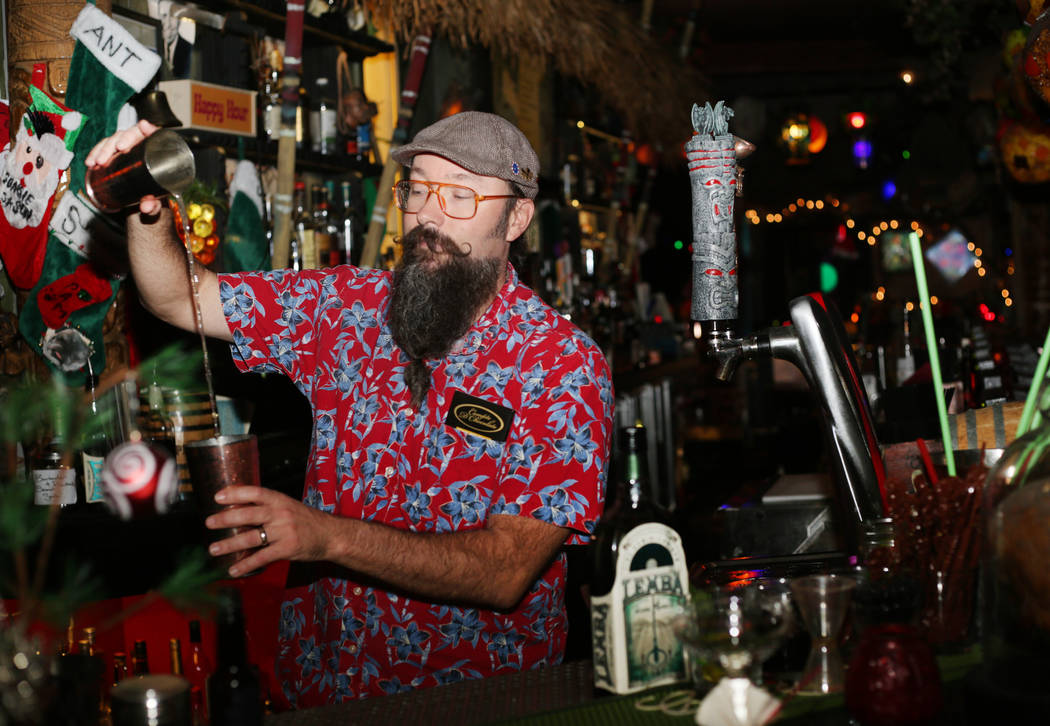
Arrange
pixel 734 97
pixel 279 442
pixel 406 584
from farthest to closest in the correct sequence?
1. pixel 734 97
2. pixel 279 442
3. pixel 406 584

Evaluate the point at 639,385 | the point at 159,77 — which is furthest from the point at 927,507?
the point at 639,385

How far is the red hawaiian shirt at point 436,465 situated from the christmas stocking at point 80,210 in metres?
0.78

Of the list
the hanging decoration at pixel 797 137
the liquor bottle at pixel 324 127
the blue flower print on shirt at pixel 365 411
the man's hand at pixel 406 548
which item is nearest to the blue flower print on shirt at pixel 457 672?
the man's hand at pixel 406 548

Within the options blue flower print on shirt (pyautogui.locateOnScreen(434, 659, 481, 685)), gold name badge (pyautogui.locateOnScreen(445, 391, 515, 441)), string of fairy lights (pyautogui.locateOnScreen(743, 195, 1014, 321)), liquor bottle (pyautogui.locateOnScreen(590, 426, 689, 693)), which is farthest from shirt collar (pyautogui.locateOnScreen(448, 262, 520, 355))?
string of fairy lights (pyautogui.locateOnScreen(743, 195, 1014, 321))

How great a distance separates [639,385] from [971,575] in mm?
5031

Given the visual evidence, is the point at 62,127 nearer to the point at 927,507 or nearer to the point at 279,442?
the point at 279,442

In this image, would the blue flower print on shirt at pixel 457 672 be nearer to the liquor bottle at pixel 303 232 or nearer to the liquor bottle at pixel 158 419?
the liquor bottle at pixel 158 419

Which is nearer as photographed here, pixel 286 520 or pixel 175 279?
pixel 286 520

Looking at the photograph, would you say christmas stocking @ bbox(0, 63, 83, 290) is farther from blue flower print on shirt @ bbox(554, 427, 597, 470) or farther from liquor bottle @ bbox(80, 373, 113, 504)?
blue flower print on shirt @ bbox(554, 427, 597, 470)

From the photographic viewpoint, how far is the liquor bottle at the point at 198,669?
1.89 meters

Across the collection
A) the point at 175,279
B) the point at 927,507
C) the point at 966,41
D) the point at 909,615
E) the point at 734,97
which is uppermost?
the point at 734,97

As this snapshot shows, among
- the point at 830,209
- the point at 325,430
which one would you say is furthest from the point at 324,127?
the point at 830,209

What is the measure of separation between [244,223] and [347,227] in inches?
24.7

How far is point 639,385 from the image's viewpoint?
6375 mm
